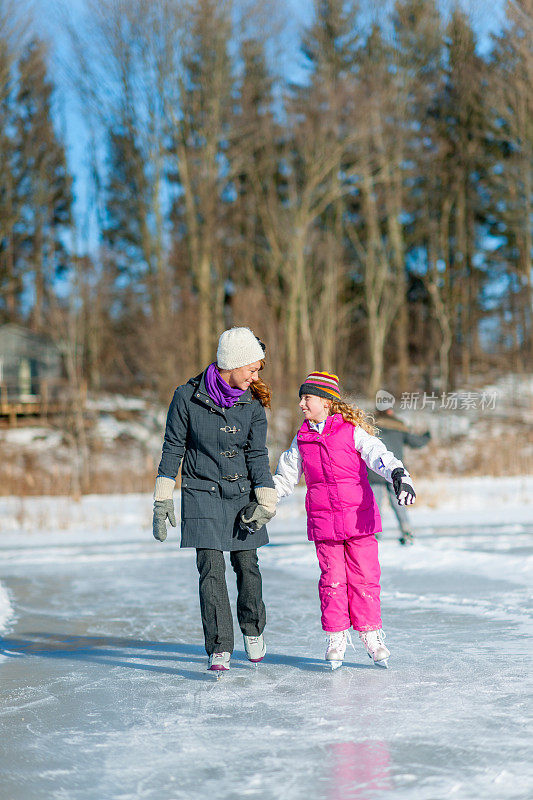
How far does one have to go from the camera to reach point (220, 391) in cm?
463

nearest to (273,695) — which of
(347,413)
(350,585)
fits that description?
(350,585)

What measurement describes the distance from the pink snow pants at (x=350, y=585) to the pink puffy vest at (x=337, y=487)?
9 cm

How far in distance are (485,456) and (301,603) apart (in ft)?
52.2

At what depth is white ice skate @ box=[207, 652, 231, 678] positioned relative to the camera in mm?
4555

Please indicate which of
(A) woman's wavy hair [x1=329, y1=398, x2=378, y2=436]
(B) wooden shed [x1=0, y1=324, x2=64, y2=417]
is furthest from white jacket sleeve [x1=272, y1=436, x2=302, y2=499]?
(B) wooden shed [x1=0, y1=324, x2=64, y2=417]

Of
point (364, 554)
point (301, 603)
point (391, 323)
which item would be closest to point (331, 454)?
point (364, 554)

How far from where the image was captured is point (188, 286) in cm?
2750

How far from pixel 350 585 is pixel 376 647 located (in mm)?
300

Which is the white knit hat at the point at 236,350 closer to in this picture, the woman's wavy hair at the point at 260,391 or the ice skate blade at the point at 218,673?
the woman's wavy hair at the point at 260,391

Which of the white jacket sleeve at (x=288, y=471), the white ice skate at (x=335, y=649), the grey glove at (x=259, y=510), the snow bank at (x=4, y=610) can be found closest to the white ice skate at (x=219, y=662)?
the white ice skate at (x=335, y=649)

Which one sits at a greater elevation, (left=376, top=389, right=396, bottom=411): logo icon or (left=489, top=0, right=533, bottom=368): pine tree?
(left=489, top=0, right=533, bottom=368): pine tree

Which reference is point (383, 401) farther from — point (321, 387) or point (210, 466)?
point (210, 466)

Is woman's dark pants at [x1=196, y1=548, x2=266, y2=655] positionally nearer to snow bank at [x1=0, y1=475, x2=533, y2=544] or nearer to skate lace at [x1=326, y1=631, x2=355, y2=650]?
skate lace at [x1=326, y1=631, x2=355, y2=650]

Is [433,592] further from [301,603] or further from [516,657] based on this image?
[516,657]
